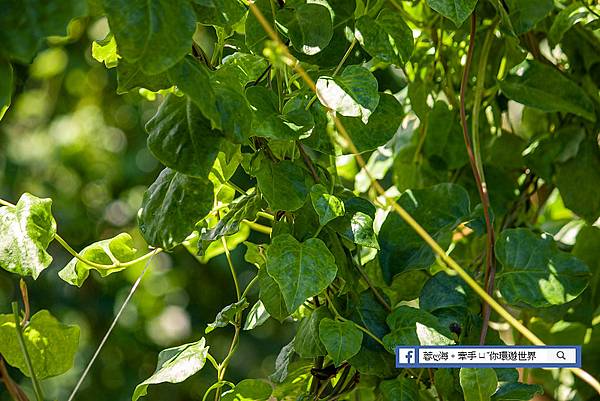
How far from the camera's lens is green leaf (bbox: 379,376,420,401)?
0.49m

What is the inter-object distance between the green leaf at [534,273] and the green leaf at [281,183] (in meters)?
0.15

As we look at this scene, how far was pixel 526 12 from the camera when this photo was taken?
0.54 meters

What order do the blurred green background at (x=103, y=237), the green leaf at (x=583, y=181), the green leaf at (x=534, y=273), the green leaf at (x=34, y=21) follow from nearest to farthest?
the green leaf at (x=34, y=21), the green leaf at (x=534, y=273), the green leaf at (x=583, y=181), the blurred green background at (x=103, y=237)

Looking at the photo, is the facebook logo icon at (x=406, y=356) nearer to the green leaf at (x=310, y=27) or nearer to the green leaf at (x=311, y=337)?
the green leaf at (x=311, y=337)

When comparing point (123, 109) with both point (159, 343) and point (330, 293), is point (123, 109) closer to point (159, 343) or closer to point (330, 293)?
point (159, 343)

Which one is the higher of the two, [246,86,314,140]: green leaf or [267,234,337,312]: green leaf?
[246,86,314,140]: green leaf

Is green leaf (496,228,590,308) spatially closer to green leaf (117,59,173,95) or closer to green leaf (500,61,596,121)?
green leaf (500,61,596,121)

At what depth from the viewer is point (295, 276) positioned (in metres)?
0.43

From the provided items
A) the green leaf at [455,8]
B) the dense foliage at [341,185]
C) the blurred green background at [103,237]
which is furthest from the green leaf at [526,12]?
the blurred green background at [103,237]

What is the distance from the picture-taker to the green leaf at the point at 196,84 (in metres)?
0.35

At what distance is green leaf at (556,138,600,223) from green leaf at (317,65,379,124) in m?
0.26

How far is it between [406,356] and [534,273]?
0.12 m

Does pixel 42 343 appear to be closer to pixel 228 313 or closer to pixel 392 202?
pixel 228 313

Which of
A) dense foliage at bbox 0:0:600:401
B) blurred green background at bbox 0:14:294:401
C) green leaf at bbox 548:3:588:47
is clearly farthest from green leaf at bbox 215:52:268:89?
blurred green background at bbox 0:14:294:401
